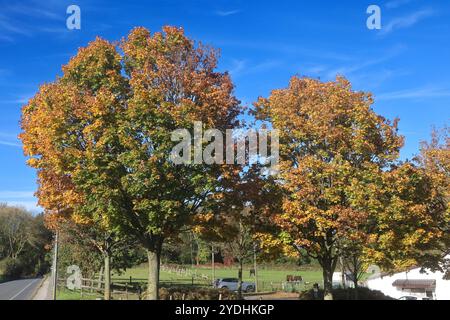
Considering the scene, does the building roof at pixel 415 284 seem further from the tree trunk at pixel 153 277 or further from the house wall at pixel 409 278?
the tree trunk at pixel 153 277

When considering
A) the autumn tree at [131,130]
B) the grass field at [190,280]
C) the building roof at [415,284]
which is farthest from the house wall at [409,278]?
the autumn tree at [131,130]

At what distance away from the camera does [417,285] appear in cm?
4481

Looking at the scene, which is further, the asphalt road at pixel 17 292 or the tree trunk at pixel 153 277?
the asphalt road at pixel 17 292

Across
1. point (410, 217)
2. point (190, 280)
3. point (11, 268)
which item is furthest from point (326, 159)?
point (11, 268)

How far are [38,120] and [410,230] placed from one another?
18.1m

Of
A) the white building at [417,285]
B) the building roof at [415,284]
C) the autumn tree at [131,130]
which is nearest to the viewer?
the autumn tree at [131,130]

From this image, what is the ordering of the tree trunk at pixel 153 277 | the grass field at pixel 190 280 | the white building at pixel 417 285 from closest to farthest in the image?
the tree trunk at pixel 153 277, the grass field at pixel 190 280, the white building at pixel 417 285

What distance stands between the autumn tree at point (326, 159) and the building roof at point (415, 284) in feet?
85.7

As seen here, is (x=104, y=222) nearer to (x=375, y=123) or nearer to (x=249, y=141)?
(x=249, y=141)

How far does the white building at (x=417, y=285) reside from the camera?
41844 mm

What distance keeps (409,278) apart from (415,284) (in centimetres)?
148

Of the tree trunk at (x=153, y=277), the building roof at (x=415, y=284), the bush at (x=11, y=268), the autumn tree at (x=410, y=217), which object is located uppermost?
the autumn tree at (x=410, y=217)

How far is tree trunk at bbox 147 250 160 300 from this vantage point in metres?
20.4
